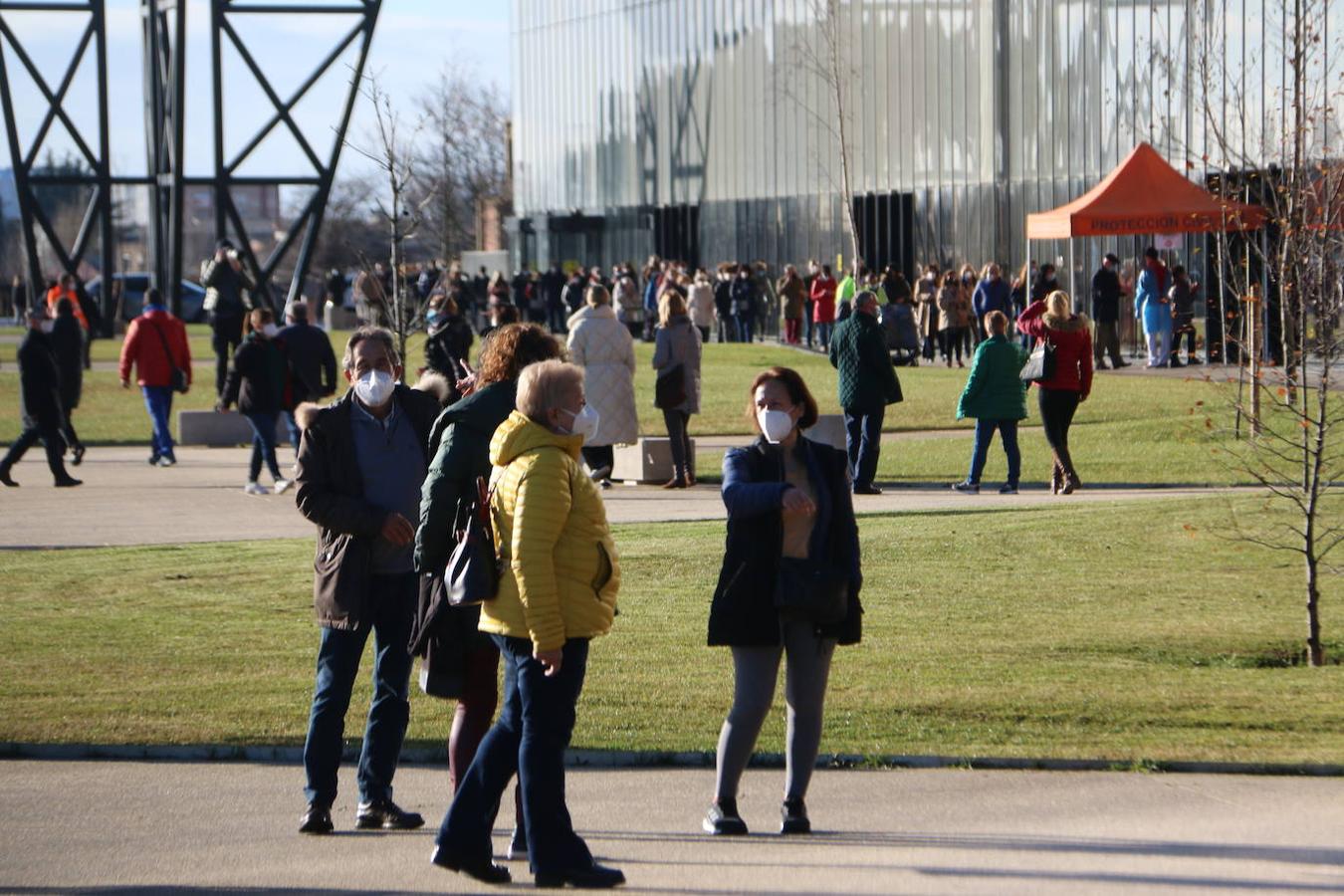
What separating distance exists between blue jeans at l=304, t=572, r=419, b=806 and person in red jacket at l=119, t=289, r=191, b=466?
50.0 ft

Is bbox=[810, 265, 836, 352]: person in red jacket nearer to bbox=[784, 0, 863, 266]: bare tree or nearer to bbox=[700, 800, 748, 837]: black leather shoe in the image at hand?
bbox=[784, 0, 863, 266]: bare tree

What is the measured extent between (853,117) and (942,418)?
83.5 ft

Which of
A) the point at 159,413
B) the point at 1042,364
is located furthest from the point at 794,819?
the point at 159,413

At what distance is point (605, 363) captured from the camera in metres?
18.8

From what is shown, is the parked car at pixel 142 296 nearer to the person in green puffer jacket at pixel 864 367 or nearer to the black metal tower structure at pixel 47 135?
the black metal tower structure at pixel 47 135

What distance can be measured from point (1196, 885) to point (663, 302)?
12907mm

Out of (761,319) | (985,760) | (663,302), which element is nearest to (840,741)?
(985,760)

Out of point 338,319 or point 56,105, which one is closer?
point 56,105

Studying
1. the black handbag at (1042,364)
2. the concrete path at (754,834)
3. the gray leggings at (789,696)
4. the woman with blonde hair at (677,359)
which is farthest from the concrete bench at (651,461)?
the gray leggings at (789,696)

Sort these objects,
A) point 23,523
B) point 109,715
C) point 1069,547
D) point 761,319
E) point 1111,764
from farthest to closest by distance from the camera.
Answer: point 761,319
point 23,523
point 1069,547
point 109,715
point 1111,764

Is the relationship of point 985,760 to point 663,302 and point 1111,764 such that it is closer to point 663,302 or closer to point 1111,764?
point 1111,764

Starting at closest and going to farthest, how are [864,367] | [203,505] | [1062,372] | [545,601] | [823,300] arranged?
[545,601], [1062,372], [864,367], [203,505], [823,300]

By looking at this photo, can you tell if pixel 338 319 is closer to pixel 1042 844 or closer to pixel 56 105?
pixel 56 105

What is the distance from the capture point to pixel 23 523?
17453 mm
